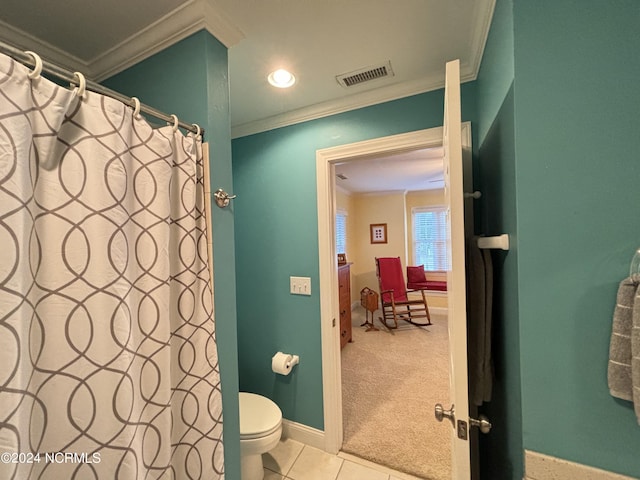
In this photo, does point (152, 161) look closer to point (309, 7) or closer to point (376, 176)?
point (309, 7)

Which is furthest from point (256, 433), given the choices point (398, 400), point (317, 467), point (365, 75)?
point (365, 75)

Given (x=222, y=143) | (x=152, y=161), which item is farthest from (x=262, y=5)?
(x=152, y=161)

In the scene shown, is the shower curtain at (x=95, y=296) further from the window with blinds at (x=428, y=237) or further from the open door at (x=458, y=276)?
the window with blinds at (x=428, y=237)

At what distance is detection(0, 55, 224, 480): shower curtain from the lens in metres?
0.51

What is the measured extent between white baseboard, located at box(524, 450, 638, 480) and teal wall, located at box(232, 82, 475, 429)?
1.18 meters

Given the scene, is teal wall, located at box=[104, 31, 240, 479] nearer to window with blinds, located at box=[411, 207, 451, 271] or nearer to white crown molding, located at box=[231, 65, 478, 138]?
white crown molding, located at box=[231, 65, 478, 138]

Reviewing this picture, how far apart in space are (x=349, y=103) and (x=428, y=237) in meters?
4.15

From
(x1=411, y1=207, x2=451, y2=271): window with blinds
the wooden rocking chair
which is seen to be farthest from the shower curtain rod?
(x1=411, y1=207, x2=451, y2=271): window with blinds

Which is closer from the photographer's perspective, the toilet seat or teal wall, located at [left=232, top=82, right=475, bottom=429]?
the toilet seat

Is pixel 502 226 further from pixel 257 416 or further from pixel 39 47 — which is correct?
pixel 39 47

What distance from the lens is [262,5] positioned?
96 centimetres

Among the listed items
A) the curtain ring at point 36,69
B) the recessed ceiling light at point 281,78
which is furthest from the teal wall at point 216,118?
the curtain ring at point 36,69

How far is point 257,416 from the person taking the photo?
1405 millimetres

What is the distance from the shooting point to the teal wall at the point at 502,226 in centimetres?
72
